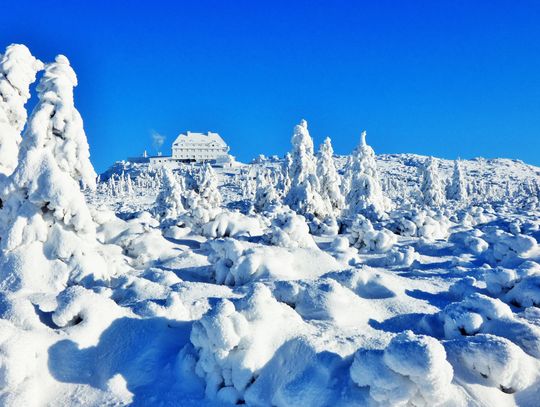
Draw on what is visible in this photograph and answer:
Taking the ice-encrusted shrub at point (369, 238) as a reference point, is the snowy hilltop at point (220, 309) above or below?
below

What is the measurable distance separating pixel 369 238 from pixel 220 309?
1274 cm

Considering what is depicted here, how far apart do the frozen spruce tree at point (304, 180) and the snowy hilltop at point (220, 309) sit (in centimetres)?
1586

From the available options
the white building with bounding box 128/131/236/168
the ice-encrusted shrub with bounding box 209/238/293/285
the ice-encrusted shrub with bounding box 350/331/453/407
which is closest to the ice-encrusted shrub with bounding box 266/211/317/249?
the ice-encrusted shrub with bounding box 209/238/293/285

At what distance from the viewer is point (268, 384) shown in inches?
209

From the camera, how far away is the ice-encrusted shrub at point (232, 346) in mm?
5410

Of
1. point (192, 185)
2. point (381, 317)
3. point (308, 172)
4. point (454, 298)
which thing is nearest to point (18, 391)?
point (381, 317)

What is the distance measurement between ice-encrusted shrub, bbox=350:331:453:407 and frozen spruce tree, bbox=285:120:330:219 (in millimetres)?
26247

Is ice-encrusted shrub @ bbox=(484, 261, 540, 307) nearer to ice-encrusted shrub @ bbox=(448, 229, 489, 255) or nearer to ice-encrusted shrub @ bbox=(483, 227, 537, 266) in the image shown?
ice-encrusted shrub @ bbox=(483, 227, 537, 266)

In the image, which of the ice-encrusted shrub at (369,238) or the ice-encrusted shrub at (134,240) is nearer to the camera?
the ice-encrusted shrub at (134,240)

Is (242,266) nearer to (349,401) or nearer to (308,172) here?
(349,401)

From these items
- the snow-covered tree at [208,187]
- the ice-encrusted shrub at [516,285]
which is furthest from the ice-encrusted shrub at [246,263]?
the snow-covered tree at [208,187]

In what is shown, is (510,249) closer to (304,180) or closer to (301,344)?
(301,344)

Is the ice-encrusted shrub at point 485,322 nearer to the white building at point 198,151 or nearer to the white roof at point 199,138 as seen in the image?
the white building at point 198,151

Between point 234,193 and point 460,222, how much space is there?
2721 inches
